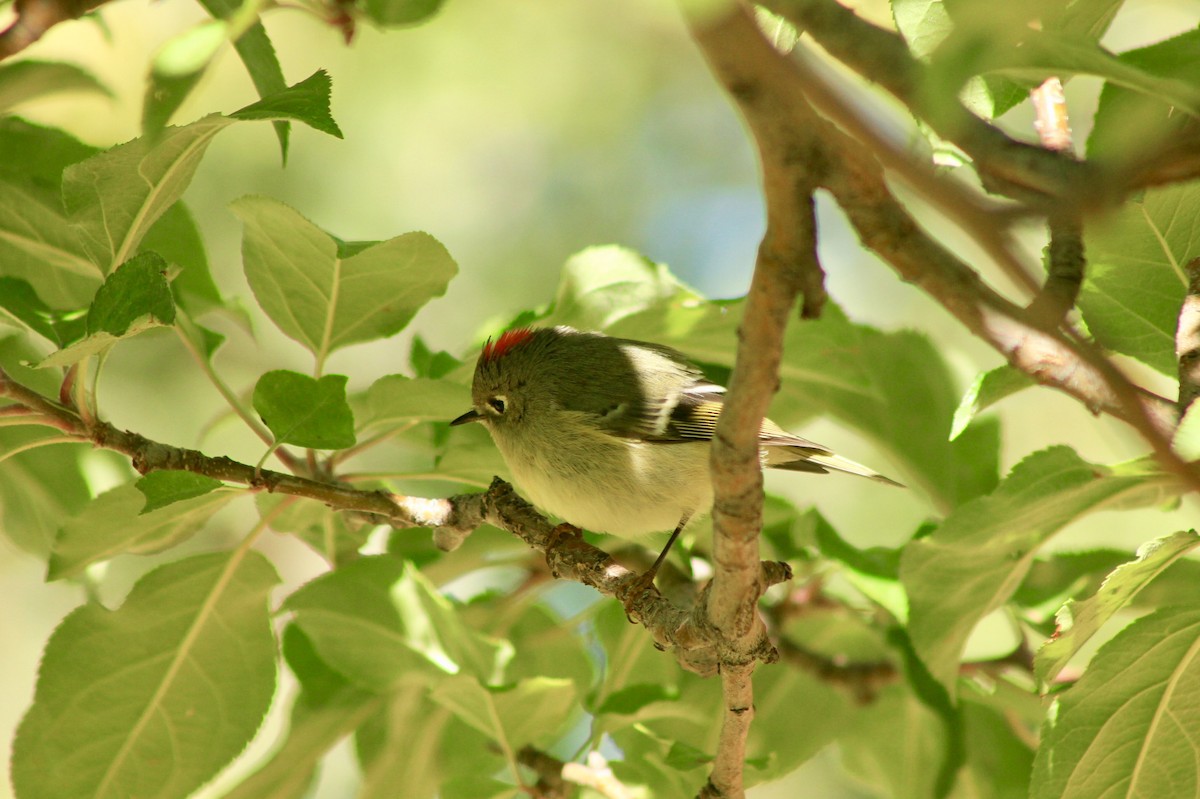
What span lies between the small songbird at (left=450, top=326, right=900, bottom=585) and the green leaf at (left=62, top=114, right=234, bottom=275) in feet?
2.74

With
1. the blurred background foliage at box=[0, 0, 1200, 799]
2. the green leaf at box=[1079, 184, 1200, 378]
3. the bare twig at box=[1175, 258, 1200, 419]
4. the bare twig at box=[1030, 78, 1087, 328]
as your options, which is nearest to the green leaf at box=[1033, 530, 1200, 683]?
the bare twig at box=[1175, 258, 1200, 419]

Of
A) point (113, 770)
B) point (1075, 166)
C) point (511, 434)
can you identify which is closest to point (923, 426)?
point (511, 434)

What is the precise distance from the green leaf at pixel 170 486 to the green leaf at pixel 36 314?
1.24 ft

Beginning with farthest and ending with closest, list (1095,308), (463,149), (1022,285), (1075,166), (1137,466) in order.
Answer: (463,149) → (1095,308) → (1137,466) → (1075,166) → (1022,285)

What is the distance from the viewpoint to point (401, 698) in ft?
6.87

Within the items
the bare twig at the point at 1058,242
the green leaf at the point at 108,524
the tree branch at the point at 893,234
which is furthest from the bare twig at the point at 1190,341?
the green leaf at the point at 108,524

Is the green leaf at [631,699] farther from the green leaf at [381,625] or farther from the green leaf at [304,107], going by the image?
the green leaf at [304,107]

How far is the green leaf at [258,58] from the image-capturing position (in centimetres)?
156

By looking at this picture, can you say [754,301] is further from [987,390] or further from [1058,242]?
[987,390]

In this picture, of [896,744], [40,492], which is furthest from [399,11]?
[896,744]

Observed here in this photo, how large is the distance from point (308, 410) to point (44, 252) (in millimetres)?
645

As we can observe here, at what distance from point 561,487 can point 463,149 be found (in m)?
3.05

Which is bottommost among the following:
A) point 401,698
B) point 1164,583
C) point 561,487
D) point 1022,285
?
point 401,698

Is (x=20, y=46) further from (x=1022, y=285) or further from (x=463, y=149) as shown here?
(x=463, y=149)
